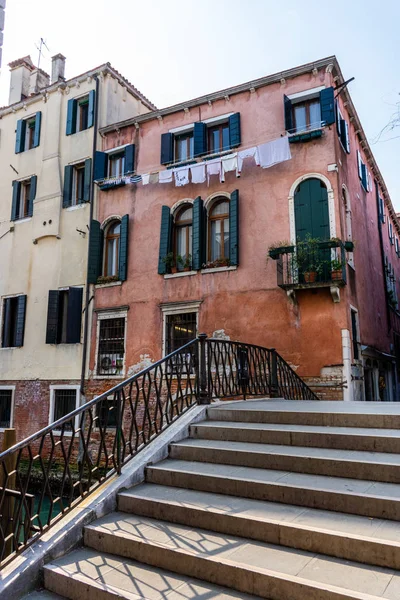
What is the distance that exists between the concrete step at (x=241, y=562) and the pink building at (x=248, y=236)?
24.3 feet

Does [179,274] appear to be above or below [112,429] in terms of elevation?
above

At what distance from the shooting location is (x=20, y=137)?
16719mm

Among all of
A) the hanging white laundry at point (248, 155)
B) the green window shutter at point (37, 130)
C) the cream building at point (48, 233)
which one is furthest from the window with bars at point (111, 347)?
the green window shutter at point (37, 130)

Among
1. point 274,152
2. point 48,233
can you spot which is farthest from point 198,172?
point 48,233

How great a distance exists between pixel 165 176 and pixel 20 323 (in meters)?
7.03

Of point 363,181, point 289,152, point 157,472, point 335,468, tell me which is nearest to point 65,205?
point 289,152

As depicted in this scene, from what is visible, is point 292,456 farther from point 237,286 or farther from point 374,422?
point 237,286

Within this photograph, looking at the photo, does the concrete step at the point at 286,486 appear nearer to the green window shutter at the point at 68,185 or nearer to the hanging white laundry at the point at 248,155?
the hanging white laundry at the point at 248,155

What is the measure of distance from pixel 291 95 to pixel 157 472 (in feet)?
35.7

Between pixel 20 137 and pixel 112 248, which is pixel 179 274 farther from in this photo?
pixel 20 137

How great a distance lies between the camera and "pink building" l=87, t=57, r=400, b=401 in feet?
34.9

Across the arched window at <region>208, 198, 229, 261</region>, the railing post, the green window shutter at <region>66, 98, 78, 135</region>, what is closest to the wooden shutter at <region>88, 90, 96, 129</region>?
the green window shutter at <region>66, 98, 78, 135</region>

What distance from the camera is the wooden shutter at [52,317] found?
1398 centimetres

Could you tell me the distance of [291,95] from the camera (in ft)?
39.0
